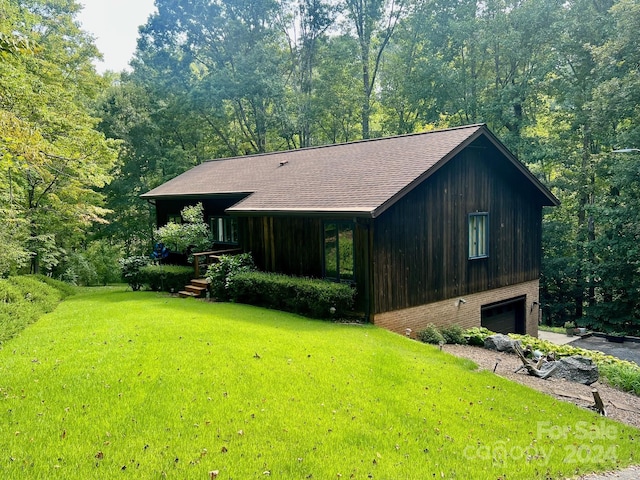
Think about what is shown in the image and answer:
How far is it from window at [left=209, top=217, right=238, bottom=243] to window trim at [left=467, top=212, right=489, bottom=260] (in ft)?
29.1

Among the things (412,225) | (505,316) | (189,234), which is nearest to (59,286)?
(189,234)

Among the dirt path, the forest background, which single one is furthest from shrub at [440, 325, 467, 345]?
the forest background

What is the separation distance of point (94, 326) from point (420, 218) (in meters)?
8.74

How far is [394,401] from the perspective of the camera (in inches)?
267

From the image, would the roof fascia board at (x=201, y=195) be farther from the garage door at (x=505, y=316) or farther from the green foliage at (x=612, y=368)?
the green foliage at (x=612, y=368)

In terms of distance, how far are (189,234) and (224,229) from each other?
1757 mm

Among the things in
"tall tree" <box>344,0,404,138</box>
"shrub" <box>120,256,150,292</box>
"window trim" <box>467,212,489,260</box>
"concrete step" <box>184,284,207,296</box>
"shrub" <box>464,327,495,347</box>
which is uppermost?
"tall tree" <box>344,0,404,138</box>

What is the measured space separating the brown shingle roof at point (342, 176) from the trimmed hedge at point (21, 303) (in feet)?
20.6

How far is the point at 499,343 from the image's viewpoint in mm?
12102

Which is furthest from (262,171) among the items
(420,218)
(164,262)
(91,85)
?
(91,85)

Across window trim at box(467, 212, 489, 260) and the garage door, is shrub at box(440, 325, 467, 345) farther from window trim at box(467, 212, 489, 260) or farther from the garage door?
the garage door

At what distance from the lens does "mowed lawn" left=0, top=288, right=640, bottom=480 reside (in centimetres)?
486

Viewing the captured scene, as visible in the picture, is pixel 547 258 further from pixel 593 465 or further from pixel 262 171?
pixel 593 465

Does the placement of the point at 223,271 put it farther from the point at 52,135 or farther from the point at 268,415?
the point at 268,415
